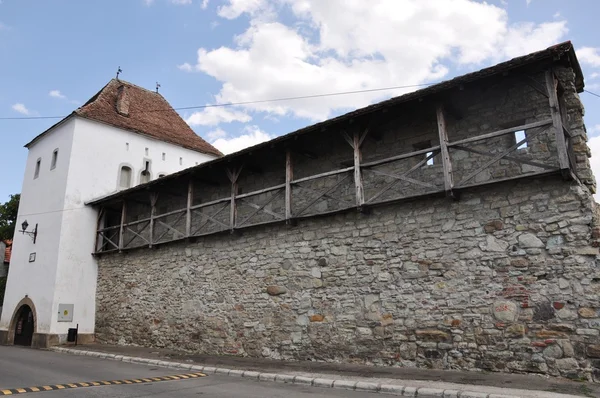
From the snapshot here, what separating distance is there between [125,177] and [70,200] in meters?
2.40

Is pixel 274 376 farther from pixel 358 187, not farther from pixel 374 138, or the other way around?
pixel 374 138

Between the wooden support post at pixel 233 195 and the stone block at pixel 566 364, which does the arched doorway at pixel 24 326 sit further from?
the stone block at pixel 566 364

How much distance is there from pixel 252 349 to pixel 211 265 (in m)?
2.62

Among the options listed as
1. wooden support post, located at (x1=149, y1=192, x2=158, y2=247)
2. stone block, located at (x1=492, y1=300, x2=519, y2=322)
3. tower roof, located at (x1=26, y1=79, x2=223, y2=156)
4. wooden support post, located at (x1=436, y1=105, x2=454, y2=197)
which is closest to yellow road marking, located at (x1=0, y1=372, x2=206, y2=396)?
stone block, located at (x1=492, y1=300, x2=519, y2=322)

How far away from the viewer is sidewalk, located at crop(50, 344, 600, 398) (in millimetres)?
5594

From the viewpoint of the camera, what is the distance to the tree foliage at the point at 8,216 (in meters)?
22.6

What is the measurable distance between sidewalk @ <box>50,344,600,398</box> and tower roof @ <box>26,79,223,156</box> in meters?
11.7

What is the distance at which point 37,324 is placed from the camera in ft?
50.2

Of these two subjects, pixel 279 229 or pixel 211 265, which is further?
pixel 211 265

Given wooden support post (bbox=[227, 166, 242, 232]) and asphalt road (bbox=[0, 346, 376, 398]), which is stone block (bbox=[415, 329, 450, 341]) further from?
wooden support post (bbox=[227, 166, 242, 232])

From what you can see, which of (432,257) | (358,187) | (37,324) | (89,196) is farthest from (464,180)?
(37,324)

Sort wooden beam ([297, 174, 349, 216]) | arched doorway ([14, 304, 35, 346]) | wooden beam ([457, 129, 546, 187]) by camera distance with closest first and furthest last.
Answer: wooden beam ([457, 129, 546, 187]) → wooden beam ([297, 174, 349, 216]) → arched doorway ([14, 304, 35, 346])

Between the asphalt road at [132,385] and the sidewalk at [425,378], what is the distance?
1.75ft

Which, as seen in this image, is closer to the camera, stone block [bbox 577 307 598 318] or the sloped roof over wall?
stone block [bbox 577 307 598 318]
